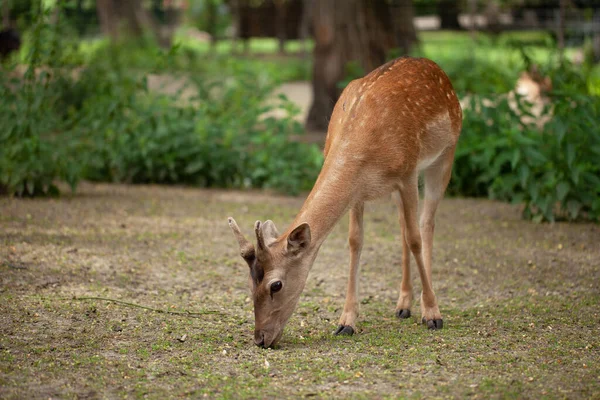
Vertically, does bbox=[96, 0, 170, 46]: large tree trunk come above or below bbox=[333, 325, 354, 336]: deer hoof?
above

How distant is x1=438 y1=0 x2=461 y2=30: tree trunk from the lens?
24.2 meters

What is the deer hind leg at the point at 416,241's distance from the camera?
582 centimetres

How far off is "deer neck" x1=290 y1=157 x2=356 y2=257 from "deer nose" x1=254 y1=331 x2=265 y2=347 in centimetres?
56

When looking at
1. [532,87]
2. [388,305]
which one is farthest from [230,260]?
[532,87]

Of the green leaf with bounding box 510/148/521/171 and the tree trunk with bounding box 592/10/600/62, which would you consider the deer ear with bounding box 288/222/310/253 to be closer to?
the green leaf with bounding box 510/148/521/171

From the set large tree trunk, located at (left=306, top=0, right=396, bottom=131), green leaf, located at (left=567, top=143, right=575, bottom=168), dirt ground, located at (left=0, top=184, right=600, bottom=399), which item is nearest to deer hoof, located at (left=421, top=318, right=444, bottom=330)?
dirt ground, located at (left=0, top=184, right=600, bottom=399)

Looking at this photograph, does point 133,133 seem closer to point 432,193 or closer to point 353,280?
point 432,193

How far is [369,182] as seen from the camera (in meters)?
5.61

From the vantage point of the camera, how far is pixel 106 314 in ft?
19.3

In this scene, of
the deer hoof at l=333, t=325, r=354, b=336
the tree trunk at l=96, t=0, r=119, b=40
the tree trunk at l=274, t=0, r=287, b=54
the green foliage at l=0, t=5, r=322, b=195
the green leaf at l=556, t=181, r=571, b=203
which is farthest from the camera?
the tree trunk at l=274, t=0, r=287, b=54

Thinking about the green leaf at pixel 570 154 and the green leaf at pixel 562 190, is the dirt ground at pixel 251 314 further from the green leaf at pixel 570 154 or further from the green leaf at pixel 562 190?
the green leaf at pixel 570 154

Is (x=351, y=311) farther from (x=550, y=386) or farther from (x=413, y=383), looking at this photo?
(x=550, y=386)

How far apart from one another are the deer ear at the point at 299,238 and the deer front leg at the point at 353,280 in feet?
1.74

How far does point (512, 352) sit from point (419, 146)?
148cm
